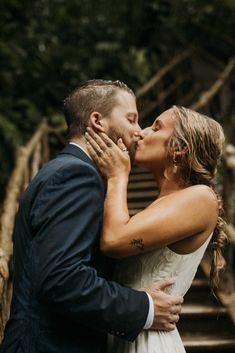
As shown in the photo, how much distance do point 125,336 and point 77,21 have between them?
11227 mm

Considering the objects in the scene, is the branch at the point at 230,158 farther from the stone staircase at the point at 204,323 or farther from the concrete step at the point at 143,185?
the concrete step at the point at 143,185

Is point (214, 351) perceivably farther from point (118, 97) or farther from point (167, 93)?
point (167, 93)

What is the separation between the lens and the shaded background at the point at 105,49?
30.8 ft

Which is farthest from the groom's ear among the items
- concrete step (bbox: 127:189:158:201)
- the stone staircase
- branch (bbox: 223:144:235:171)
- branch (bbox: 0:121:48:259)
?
concrete step (bbox: 127:189:158:201)

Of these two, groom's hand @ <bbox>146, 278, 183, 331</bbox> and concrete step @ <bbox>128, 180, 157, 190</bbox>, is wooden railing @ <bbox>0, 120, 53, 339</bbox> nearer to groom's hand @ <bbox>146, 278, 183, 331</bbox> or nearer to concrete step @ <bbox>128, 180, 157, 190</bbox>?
groom's hand @ <bbox>146, 278, 183, 331</bbox>

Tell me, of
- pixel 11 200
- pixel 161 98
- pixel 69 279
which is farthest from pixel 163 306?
pixel 161 98

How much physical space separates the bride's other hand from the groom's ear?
20 millimetres

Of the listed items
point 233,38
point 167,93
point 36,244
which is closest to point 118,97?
point 36,244

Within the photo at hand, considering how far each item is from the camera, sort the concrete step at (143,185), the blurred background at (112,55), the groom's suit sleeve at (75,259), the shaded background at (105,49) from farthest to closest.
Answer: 1. the shaded background at (105,49)
2. the blurred background at (112,55)
3. the concrete step at (143,185)
4. the groom's suit sleeve at (75,259)

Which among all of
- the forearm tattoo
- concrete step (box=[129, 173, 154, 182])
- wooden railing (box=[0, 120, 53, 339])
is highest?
the forearm tattoo

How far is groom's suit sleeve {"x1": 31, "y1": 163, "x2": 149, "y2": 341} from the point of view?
1.58 metres

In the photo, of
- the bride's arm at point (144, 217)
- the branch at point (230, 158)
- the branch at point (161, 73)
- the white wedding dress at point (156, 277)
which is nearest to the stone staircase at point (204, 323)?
the branch at point (230, 158)

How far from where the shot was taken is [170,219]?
6.05 ft

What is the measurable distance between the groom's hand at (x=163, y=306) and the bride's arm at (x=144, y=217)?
0.18 meters
